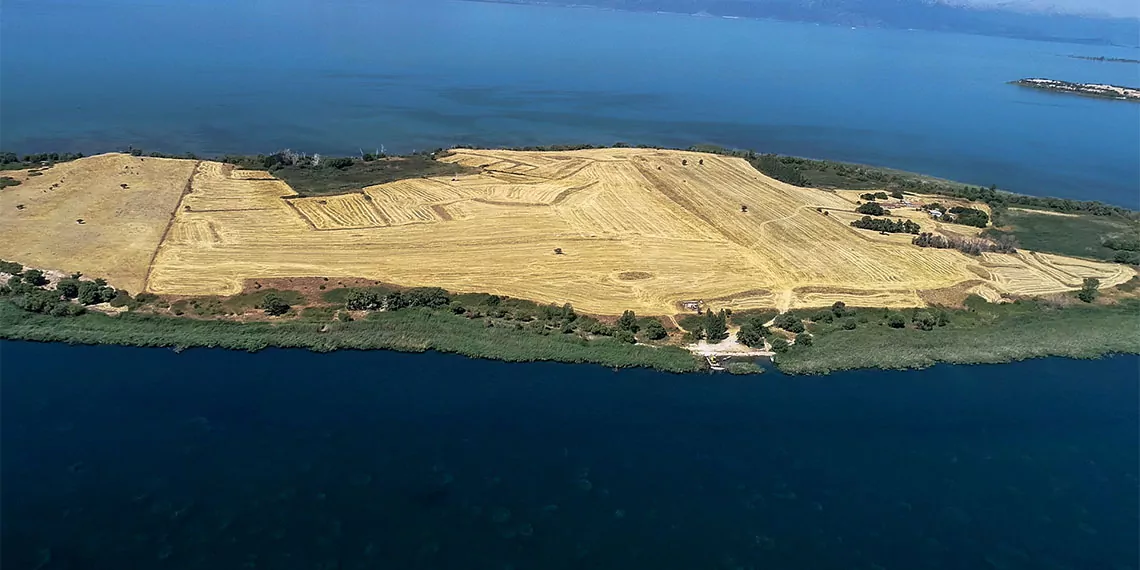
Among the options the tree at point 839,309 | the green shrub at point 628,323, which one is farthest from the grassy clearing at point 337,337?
the tree at point 839,309

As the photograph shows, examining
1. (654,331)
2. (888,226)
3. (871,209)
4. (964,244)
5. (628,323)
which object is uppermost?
(871,209)

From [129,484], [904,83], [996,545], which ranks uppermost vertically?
[904,83]


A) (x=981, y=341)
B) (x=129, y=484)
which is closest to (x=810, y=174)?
(x=981, y=341)

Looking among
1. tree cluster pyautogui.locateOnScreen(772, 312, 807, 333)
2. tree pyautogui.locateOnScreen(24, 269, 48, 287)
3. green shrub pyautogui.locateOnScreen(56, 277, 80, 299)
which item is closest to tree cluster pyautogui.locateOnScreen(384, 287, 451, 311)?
green shrub pyautogui.locateOnScreen(56, 277, 80, 299)

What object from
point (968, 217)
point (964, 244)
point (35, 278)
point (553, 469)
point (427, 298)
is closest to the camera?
point (553, 469)

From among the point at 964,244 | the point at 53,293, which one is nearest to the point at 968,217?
the point at 964,244

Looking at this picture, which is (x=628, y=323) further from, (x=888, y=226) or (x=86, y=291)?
(x=86, y=291)

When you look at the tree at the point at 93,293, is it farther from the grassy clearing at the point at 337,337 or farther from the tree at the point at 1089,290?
the tree at the point at 1089,290

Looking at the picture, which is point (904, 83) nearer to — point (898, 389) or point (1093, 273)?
point (1093, 273)
